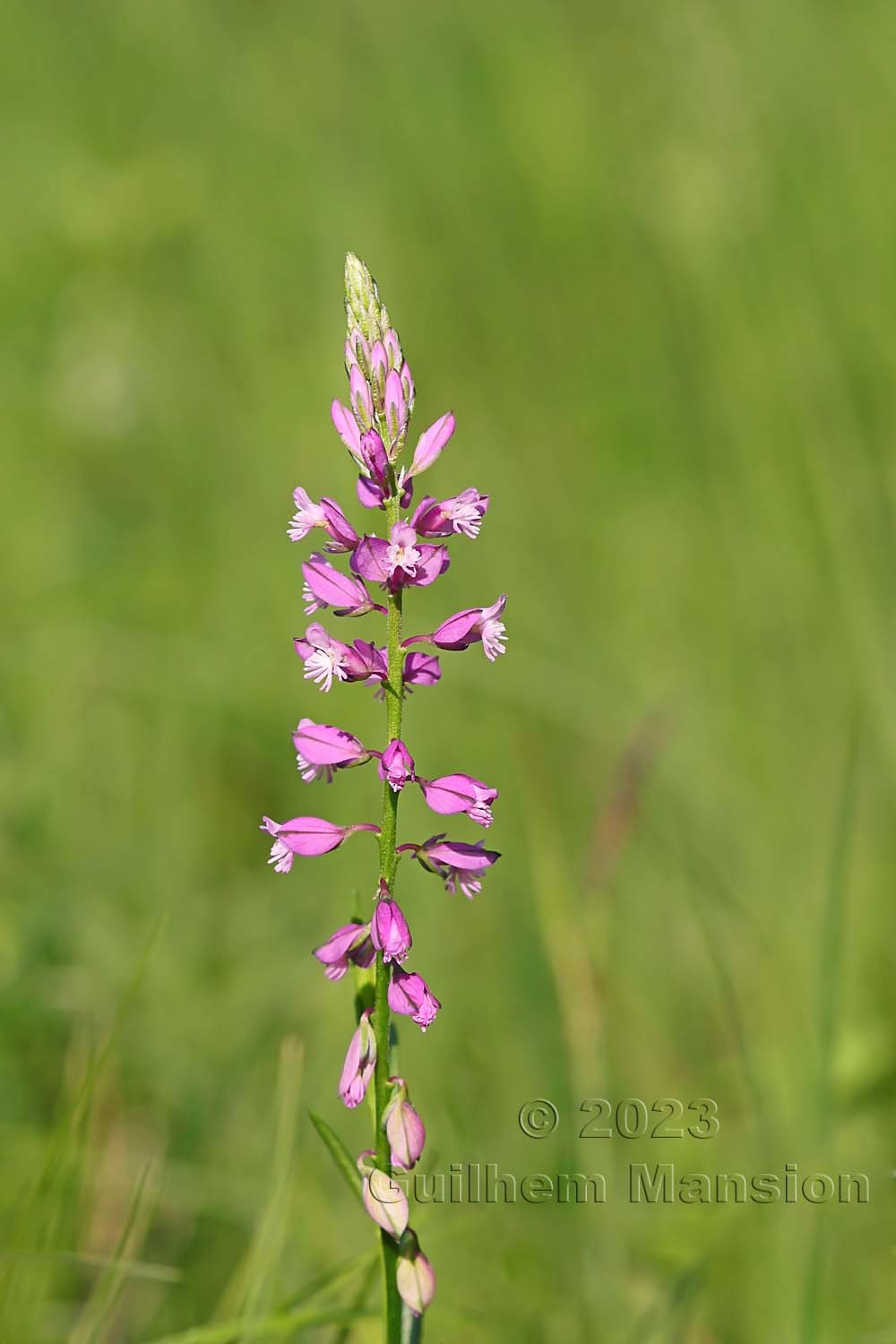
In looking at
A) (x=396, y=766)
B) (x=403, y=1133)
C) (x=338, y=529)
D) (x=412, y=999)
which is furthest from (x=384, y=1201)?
(x=338, y=529)

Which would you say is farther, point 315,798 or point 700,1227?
point 315,798

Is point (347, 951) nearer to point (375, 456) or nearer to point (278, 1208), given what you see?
point (278, 1208)

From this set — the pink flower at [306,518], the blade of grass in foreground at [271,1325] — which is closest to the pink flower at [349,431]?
the pink flower at [306,518]

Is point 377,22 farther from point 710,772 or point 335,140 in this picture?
point 710,772

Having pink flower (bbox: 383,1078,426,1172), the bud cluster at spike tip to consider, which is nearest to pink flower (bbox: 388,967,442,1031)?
the bud cluster at spike tip

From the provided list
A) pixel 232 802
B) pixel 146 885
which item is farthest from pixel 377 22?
pixel 146 885

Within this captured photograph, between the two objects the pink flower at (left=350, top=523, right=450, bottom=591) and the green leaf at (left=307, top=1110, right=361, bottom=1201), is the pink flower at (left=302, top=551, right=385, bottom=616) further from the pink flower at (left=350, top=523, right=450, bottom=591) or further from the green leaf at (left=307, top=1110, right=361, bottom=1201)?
the green leaf at (left=307, top=1110, right=361, bottom=1201)
